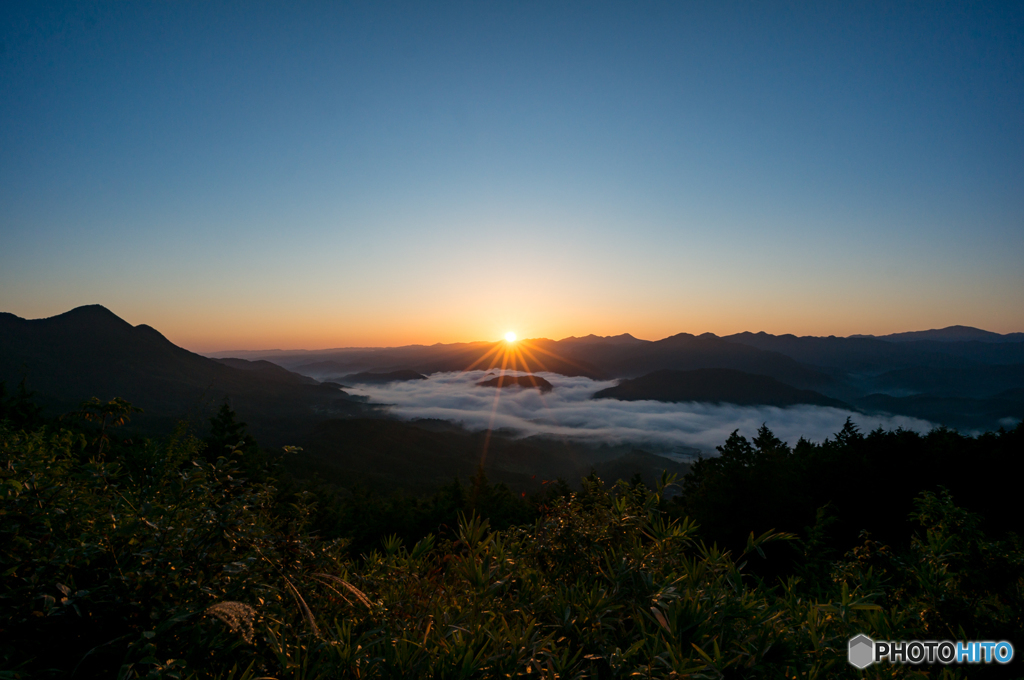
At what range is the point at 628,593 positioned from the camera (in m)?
3.55

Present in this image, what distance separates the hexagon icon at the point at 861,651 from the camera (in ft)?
10.1

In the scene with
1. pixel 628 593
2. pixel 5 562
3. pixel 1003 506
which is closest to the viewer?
pixel 5 562

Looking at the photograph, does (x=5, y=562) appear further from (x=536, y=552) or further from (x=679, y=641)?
(x=679, y=641)

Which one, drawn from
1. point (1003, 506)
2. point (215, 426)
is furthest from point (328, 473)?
point (1003, 506)

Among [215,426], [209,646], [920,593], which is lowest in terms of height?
[215,426]

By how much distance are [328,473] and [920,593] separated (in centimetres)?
12334
